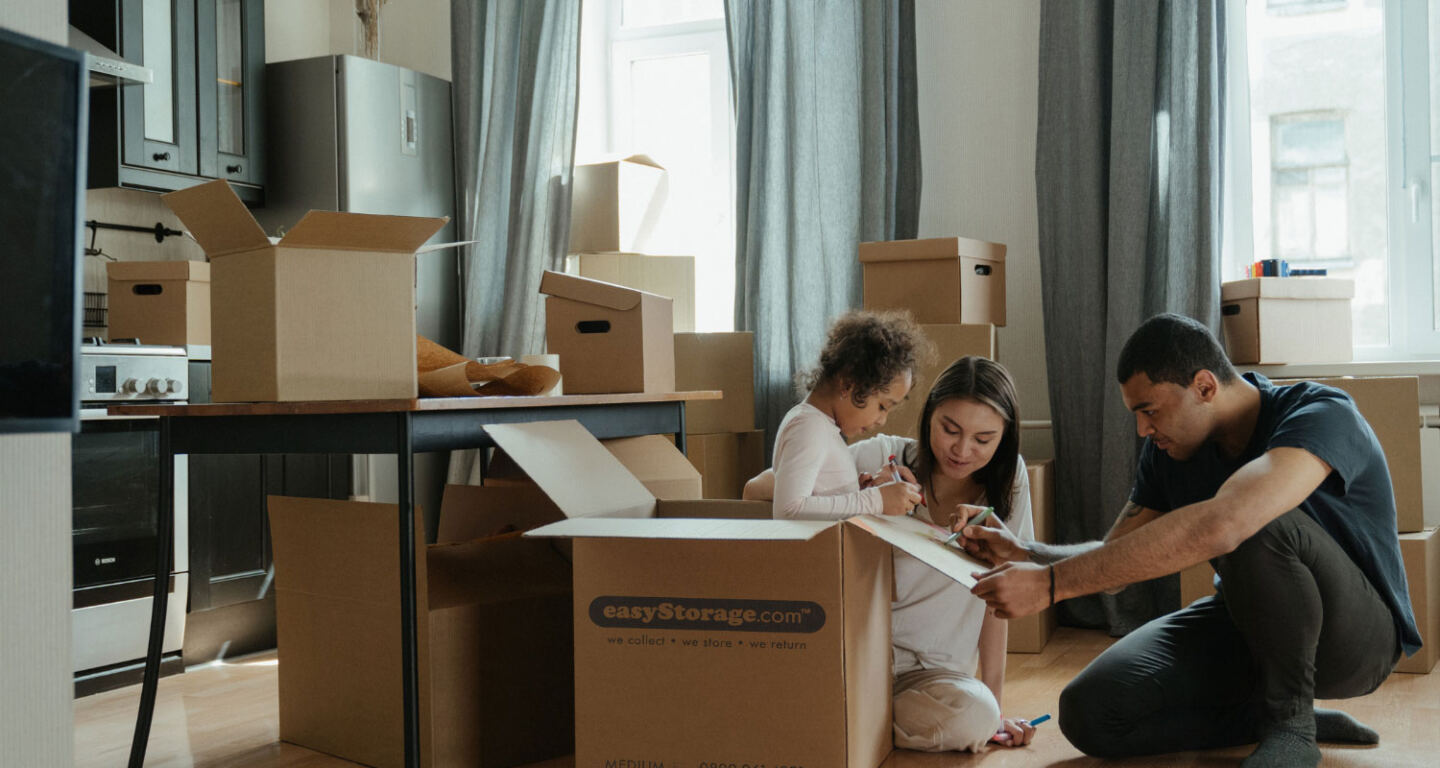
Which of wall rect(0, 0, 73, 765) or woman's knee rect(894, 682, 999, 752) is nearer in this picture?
wall rect(0, 0, 73, 765)

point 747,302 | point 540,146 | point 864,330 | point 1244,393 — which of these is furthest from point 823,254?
point 1244,393

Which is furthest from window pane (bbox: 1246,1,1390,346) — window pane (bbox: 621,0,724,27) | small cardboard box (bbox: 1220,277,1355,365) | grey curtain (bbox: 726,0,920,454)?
window pane (bbox: 621,0,724,27)

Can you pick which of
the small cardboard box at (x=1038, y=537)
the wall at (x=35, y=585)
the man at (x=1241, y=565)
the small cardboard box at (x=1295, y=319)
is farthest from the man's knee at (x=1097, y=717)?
the wall at (x=35, y=585)

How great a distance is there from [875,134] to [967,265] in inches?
23.5

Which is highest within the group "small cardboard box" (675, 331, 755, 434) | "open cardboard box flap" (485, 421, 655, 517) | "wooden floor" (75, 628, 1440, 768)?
"small cardboard box" (675, 331, 755, 434)

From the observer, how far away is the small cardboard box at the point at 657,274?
11.7 ft

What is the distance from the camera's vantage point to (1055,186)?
3.34m

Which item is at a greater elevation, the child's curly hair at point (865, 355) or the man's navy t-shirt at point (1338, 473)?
the child's curly hair at point (865, 355)

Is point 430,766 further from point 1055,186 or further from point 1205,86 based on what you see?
point 1205,86

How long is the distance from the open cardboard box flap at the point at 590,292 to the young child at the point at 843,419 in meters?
0.44

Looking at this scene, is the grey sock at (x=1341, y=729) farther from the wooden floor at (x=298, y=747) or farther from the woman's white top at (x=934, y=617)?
the woman's white top at (x=934, y=617)

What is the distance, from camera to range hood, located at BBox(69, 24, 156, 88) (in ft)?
9.64

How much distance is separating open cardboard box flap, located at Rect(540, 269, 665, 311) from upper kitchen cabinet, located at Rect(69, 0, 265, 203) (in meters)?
1.52

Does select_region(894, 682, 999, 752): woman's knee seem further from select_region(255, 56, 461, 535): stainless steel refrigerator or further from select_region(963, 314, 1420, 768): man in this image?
select_region(255, 56, 461, 535): stainless steel refrigerator
